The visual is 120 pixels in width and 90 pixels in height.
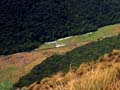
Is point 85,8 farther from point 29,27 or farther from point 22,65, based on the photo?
point 22,65

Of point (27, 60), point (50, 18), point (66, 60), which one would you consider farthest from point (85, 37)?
point (66, 60)

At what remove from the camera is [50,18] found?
502 feet

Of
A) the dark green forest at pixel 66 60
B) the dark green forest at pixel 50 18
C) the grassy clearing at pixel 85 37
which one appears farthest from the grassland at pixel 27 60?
the dark green forest at pixel 50 18

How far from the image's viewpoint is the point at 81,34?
13175 cm

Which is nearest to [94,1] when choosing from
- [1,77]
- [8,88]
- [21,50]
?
[21,50]

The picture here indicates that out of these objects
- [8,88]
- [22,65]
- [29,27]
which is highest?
[8,88]

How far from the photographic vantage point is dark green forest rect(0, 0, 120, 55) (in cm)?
13925

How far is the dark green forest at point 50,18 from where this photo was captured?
13925cm

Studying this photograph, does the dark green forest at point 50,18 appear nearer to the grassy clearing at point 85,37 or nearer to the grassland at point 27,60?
the grassy clearing at point 85,37

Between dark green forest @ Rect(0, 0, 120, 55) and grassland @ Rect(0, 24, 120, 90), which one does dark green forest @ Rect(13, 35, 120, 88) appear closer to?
grassland @ Rect(0, 24, 120, 90)

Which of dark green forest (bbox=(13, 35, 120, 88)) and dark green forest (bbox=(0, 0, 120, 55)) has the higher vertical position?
dark green forest (bbox=(13, 35, 120, 88))

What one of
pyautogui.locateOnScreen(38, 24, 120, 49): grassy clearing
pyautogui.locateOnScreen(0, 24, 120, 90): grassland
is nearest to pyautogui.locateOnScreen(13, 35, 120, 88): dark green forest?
pyautogui.locateOnScreen(0, 24, 120, 90): grassland

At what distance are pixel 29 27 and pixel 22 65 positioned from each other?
6346 cm

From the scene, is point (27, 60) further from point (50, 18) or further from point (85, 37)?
point (50, 18)
